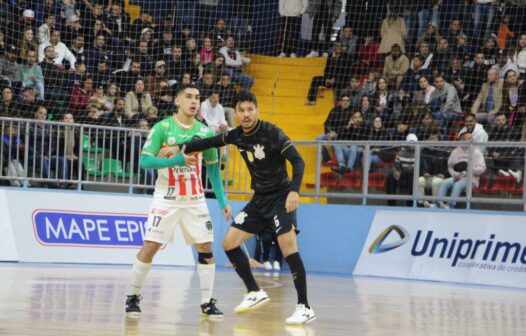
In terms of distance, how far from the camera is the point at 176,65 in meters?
26.0

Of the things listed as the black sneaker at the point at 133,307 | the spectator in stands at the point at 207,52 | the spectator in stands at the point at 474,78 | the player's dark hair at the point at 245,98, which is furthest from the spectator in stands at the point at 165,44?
the black sneaker at the point at 133,307

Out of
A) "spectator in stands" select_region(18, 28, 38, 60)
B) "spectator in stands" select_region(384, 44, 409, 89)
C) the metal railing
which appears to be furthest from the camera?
"spectator in stands" select_region(384, 44, 409, 89)

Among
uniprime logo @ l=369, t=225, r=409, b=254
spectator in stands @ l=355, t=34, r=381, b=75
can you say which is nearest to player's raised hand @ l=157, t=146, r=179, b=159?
uniprime logo @ l=369, t=225, r=409, b=254

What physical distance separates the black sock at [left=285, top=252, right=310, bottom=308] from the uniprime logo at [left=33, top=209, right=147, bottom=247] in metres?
10.4

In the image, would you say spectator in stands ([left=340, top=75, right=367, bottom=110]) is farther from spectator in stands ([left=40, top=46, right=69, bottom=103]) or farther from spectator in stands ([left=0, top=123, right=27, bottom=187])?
spectator in stands ([left=0, top=123, right=27, bottom=187])

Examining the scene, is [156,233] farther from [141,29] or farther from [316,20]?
[316,20]

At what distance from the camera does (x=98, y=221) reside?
21.3 m

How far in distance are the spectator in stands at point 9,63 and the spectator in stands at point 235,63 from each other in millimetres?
6252

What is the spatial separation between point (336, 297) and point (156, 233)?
4.34 metres

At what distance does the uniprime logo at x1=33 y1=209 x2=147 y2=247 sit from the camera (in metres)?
20.7

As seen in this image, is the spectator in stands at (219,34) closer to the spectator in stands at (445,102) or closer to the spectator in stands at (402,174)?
the spectator in stands at (445,102)

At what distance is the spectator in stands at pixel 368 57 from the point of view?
88.4 feet

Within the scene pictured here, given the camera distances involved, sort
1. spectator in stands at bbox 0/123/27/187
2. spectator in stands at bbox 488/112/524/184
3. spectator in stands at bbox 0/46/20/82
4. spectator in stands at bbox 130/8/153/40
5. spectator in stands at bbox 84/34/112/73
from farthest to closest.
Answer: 1. spectator in stands at bbox 130/8/153/40
2. spectator in stands at bbox 84/34/112/73
3. spectator in stands at bbox 0/46/20/82
4. spectator in stands at bbox 0/123/27/187
5. spectator in stands at bbox 488/112/524/184

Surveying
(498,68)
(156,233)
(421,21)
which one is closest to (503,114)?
(498,68)
